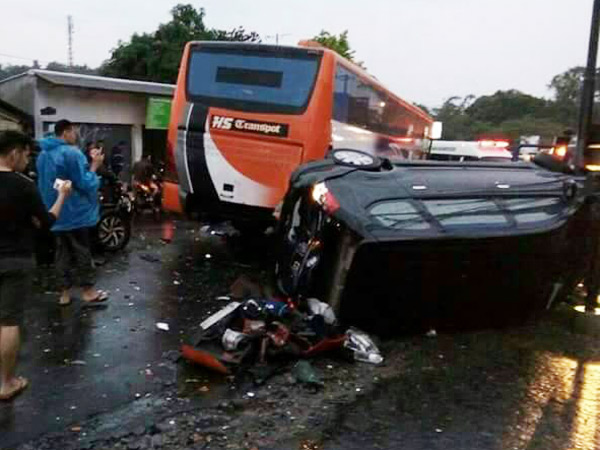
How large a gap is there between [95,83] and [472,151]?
1249 cm

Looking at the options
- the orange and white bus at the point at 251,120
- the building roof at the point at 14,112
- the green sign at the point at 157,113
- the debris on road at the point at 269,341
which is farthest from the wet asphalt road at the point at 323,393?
the green sign at the point at 157,113

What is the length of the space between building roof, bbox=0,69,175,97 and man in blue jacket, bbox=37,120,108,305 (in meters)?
7.60

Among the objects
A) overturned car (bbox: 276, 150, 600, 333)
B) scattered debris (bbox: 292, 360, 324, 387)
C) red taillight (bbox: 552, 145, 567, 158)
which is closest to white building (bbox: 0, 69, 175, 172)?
overturned car (bbox: 276, 150, 600, 333)

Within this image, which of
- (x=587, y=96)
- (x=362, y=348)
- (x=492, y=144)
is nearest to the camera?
(x=362, y=348)

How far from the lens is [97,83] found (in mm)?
13859

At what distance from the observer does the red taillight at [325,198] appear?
5098 mm

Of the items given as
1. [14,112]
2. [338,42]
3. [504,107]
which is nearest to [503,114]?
[504,107]

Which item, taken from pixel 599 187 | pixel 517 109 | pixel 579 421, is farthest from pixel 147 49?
pixel 517 109

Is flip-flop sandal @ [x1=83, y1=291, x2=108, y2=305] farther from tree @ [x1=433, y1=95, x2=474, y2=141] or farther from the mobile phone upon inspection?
tree @ [x1=433, y1=95, x2=474, y2=141]

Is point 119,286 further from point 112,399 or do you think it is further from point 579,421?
point 579,421

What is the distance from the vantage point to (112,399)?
4078mm

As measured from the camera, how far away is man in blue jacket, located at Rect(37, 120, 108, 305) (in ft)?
19.2

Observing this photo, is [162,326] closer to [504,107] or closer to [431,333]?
[431,333]

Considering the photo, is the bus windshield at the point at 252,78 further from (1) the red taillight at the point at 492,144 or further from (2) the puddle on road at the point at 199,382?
(1) the red taillight at the point at 492,144
